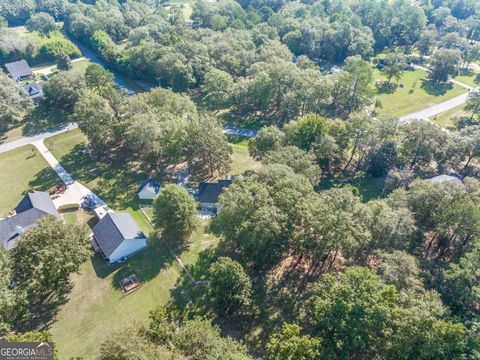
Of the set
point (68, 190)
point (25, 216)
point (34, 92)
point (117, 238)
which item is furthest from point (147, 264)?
point (34, 92)

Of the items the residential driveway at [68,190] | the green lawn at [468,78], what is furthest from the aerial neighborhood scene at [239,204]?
the green lawn at [468,78]

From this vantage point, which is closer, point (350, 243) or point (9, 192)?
point (350, 243)

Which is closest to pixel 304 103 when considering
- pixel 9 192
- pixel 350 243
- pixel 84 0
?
pixel 350 243

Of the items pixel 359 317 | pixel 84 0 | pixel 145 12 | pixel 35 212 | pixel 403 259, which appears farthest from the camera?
pixel 84 0

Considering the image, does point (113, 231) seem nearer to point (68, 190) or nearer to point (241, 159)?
point (68, 190)

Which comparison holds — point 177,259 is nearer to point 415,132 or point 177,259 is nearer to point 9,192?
point 9,192

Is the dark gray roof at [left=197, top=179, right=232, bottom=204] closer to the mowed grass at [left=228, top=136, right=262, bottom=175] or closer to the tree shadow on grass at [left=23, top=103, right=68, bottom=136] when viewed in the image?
the mowed grass at [left=228, top=136, right=262, bottom=175]
